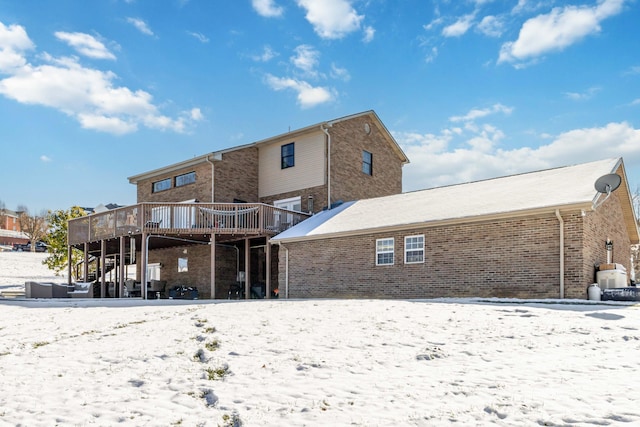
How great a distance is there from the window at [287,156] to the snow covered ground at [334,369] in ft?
44.7

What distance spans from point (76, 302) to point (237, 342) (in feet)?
37.1

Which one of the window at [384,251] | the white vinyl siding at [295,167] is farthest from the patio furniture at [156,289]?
the window at [384,251]

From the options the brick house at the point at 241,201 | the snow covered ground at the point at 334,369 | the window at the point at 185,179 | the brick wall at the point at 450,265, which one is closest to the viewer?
the snow covered ground at the point at 334,369

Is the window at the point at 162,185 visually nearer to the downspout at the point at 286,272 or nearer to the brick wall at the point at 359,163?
the brick wall at the point at 359,163

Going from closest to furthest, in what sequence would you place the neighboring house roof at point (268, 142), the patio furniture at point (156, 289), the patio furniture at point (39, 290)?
the patio furniture at point (39, 290) < the patio furniture at point (156, 289) < the neighboring house roof at point (268, 142)

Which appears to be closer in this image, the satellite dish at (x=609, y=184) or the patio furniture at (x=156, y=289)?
the satellite dish at (x=609, y=184)

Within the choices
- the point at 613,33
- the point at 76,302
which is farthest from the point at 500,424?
the point at 76,302

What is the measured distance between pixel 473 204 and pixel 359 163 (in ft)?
32.0

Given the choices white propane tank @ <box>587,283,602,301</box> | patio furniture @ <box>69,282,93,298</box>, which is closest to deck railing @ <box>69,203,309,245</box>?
patio furniture @ <box>69,282,93,298</box>

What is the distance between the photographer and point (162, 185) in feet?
90.0

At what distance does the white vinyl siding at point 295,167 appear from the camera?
2375cm

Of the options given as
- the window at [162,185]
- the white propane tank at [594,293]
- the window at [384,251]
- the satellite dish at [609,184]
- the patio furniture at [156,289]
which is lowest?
the patio furniture at [156,289]

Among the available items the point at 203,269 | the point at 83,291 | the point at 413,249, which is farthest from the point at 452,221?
the point at 83,291

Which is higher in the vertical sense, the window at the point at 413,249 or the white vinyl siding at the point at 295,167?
the white vinyl siding at the point at 295,167
